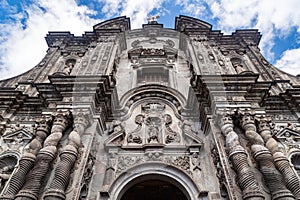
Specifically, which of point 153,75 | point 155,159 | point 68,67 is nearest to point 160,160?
point 155,159

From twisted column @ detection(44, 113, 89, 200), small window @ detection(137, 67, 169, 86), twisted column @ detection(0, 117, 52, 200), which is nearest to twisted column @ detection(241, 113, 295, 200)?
twisted column @ detection(44, 113, 89, 200)

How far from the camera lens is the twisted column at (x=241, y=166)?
510 cm

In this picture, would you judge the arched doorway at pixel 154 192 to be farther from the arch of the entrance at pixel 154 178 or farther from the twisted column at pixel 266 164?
the twisted column at pixel 266 164

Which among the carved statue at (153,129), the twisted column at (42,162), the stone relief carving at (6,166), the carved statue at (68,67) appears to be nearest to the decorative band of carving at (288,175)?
the carved statue at (153,129)

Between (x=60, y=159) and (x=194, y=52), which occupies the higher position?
(x=194, y=52)

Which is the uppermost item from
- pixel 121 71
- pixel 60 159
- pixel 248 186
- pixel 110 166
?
pixel 121 71

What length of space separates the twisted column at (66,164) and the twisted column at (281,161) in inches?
218

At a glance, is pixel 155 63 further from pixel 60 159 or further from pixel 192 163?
pixel 60 159

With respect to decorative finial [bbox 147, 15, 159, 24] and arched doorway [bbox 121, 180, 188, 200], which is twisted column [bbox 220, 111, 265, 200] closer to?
arched doorway [bbox 121, 180, 188, 200]

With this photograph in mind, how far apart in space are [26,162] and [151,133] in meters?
4.17

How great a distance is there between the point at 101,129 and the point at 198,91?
13.0 ft

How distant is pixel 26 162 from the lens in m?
5.93

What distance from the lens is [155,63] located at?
12.1 meters

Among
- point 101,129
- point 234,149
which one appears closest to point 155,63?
point 101,129
